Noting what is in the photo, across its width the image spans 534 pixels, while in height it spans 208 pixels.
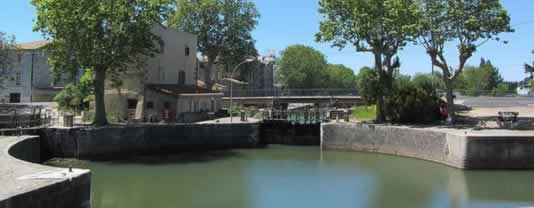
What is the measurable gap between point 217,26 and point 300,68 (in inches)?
1369

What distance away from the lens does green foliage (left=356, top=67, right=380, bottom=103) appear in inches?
1353

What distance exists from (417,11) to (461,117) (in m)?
9.21

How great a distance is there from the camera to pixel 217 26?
214ft

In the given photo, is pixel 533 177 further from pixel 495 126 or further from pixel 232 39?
pixel 232 39

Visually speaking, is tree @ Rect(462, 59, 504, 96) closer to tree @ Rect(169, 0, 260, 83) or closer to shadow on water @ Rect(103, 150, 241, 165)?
tree @ Rect(169, 0, 260, 83)

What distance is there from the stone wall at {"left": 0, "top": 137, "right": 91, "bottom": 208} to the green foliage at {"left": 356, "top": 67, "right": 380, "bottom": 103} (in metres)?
24.2

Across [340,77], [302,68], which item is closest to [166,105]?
A: [302,68]

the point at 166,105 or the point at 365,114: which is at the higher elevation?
the point at 166,105

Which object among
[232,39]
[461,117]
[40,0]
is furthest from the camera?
[232,39]

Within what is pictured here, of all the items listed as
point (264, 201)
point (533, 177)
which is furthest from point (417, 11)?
point (264, 201)

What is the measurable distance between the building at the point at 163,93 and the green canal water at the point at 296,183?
7327mm

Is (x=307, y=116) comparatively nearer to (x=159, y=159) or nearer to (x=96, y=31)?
(x=159, y=159)

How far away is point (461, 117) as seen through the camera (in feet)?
116

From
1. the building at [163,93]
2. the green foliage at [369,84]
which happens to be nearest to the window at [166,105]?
the building at [163,93]
